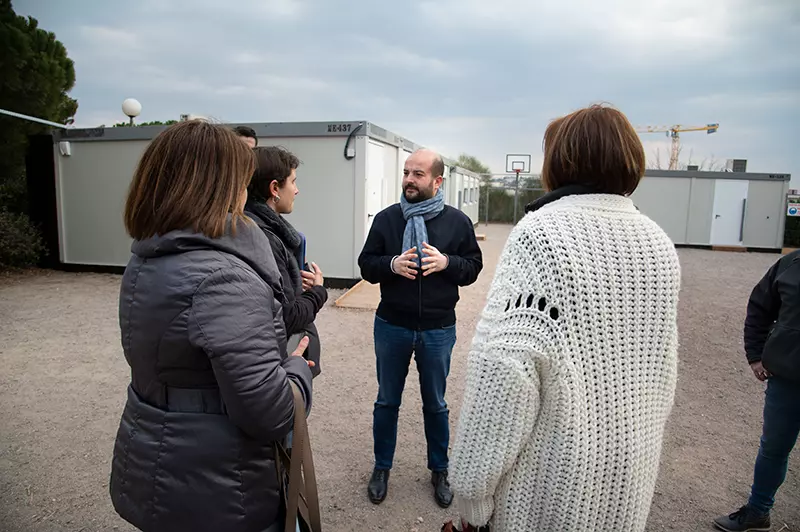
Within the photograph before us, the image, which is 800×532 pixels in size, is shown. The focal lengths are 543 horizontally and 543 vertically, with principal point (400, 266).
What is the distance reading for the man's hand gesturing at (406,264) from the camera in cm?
308

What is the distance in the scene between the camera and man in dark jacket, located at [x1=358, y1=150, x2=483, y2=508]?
3.18 metres

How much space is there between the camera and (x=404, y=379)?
10.7 ft

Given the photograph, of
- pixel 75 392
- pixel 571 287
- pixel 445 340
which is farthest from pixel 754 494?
pixel 75 392

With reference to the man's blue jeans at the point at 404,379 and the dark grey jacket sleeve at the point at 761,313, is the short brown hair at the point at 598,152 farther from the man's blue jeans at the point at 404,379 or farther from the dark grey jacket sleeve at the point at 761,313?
the dark grey jacket sleeve at the point at 761,313

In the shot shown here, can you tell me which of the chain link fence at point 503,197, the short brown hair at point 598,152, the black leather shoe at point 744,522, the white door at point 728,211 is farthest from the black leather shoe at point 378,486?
the chain link fence at point 503,197

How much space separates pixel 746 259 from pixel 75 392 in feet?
62.0

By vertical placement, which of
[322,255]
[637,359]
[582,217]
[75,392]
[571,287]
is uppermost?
[582,217]

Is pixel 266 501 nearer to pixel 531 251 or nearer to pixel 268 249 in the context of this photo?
pixel 268 249

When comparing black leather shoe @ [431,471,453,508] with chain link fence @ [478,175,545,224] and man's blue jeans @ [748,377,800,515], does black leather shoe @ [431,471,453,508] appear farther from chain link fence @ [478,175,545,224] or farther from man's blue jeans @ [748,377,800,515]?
chain link fence @ [478,175,545,224]

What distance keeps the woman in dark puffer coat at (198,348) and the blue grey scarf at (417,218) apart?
163cm

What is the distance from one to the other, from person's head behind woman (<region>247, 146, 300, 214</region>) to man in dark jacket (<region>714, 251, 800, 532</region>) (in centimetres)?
251

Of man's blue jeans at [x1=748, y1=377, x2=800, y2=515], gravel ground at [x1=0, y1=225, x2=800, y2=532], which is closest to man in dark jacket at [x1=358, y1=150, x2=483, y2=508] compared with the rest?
gravel ground at [x1=0, y1=225, x2=800, y2=532]

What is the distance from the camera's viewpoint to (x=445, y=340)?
3215 mm

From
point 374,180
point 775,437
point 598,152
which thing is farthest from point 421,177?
point 374,180
